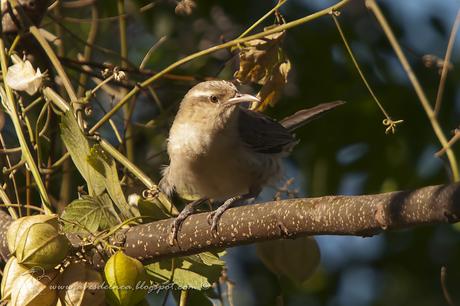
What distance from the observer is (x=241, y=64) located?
3.24 metres

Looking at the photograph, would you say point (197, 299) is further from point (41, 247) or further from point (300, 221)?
point (41, 247)

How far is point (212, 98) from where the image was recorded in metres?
4.16

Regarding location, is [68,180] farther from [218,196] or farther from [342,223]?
[342,223]

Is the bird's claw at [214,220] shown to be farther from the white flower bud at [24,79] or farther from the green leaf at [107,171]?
the white flower bud at [24,79]

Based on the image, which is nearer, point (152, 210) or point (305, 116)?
point (152, 210)

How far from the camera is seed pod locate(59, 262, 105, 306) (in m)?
2.27

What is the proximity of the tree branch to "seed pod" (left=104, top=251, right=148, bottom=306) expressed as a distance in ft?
1.05

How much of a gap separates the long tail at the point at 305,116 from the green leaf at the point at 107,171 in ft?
5.01

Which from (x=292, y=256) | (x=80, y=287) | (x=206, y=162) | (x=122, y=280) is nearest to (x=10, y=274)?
(x=80, y=287)

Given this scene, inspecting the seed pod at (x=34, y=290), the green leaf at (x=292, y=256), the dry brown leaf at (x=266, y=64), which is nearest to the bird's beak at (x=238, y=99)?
the dry brown leaf at (x=266, y=64)

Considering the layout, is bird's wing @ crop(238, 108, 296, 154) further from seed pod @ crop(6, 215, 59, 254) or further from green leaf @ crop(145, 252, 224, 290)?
seed pod @ crop(6, 215, 59, 254)

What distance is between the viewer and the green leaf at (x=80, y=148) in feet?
9.23

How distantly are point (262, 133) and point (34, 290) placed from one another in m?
2.39

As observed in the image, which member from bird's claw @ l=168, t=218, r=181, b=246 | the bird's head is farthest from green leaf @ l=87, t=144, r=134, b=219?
the bird's head
